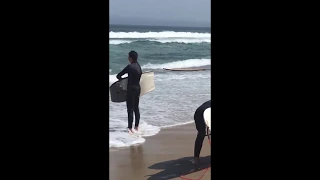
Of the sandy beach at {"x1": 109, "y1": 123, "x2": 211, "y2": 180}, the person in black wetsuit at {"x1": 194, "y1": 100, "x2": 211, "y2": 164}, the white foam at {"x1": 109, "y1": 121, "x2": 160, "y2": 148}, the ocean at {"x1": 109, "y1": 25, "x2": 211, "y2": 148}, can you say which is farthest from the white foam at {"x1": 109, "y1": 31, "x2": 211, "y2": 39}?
the person in black wetsuit at {"x1": 194, "y1": 100, "x2": 211, "y2": 164}

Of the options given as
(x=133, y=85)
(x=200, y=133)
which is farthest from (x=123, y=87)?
(x=200, y=133)

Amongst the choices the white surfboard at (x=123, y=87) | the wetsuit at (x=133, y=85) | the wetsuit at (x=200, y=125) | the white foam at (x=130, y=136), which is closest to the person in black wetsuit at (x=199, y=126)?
the wetsuit at (x=200, y=125)

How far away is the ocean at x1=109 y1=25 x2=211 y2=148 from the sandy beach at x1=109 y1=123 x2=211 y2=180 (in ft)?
0.67

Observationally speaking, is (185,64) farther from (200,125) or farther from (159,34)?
(200,125)

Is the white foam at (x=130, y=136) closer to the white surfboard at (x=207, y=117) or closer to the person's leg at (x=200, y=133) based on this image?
the person's leg at (x=200, y=133)

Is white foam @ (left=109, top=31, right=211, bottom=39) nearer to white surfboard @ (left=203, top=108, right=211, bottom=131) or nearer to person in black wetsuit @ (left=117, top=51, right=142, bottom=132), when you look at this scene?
person in black wetsuit @ (left=117, top=51, right=142, bottom=132)

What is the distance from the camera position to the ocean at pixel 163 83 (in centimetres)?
468

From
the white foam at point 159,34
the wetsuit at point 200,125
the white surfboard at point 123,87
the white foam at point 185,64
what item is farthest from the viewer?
the white foam at point 159,34

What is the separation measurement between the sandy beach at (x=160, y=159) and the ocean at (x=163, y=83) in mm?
204

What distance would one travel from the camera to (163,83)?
263 inches

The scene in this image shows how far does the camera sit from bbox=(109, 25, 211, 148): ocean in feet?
15.4
